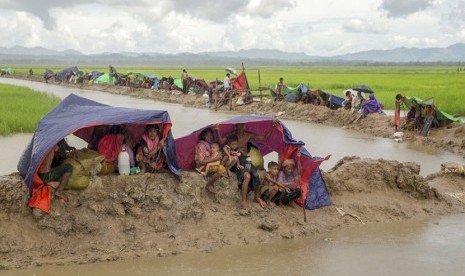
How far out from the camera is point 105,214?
570 cm

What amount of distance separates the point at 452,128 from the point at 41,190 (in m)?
11.1

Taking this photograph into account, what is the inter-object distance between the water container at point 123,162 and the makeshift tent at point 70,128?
355 mm

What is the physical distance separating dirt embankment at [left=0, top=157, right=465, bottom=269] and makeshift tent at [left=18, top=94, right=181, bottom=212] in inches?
4.9

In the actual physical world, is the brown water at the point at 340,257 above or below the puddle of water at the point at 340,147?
above

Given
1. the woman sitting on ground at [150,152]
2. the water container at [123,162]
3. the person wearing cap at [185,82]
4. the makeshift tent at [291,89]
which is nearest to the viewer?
the water container at [123,162]

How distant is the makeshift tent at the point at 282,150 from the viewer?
6.60 meters

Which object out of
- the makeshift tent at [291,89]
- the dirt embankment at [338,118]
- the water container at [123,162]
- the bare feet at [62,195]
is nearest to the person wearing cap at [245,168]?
the water container at [123,162]

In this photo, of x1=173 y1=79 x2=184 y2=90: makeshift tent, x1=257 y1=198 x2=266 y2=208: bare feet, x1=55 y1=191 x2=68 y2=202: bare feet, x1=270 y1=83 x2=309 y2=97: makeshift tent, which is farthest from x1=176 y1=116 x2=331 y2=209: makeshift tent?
x1=173 y1=79 x2=184 y2=90: makeshift tent

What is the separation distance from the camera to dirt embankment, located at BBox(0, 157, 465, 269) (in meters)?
5.32

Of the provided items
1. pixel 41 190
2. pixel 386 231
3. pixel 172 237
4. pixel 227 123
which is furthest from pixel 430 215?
pixel 41 190

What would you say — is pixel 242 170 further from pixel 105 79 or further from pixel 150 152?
pixel 105 79

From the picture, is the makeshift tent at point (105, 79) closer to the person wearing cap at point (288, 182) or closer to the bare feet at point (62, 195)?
the person wearing cap at point (288, 182)

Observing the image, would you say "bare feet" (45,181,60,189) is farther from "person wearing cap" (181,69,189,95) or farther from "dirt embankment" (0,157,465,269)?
"person wearing cap" (181,69,189,95)

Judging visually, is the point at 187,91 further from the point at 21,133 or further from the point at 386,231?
the point at 386,231
